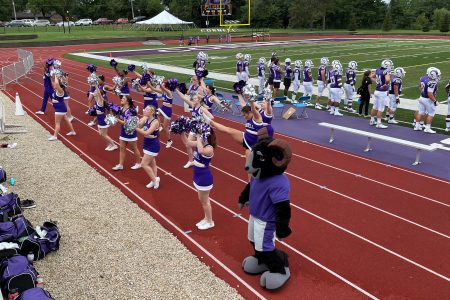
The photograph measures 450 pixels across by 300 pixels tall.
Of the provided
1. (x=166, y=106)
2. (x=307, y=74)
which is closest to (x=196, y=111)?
(x=166, y=106)

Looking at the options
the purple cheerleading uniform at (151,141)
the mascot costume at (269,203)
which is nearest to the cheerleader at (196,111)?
the purple cheerleading uniform at (151,141)

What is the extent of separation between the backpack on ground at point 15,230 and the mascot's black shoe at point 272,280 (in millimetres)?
3732

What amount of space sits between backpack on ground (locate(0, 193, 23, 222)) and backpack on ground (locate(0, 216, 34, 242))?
1.58 ft

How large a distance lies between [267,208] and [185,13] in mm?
76837

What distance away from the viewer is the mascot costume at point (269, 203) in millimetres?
4977

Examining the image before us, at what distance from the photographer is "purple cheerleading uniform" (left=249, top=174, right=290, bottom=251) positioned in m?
5.01

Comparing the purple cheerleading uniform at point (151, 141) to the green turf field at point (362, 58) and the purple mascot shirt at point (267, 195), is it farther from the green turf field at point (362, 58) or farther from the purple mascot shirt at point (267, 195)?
the green turf field at point (362, 58)

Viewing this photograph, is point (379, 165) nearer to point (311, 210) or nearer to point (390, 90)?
point (311, 210)

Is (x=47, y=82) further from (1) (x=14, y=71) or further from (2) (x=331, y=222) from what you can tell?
(2) (x=331, y=222)

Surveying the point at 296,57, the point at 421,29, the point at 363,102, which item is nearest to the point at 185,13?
Result: the point at 421,29

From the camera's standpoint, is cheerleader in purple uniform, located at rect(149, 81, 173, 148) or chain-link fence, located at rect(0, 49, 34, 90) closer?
cheerleader in purple uniform, located at rect(149, 81, 173, 148)

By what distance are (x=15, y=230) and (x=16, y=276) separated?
1.42 meters

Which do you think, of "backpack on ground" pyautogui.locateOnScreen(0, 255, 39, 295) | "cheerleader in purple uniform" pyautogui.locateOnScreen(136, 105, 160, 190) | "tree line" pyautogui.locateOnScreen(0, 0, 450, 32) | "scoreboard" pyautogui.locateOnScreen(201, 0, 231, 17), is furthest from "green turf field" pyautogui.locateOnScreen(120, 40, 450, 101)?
"tree line" pyautogui.locateOnScreen(0, 0, 450, 32)

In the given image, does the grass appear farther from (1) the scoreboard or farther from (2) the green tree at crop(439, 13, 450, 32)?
(2) the green tree at crop(439, 13, 450, 32)
